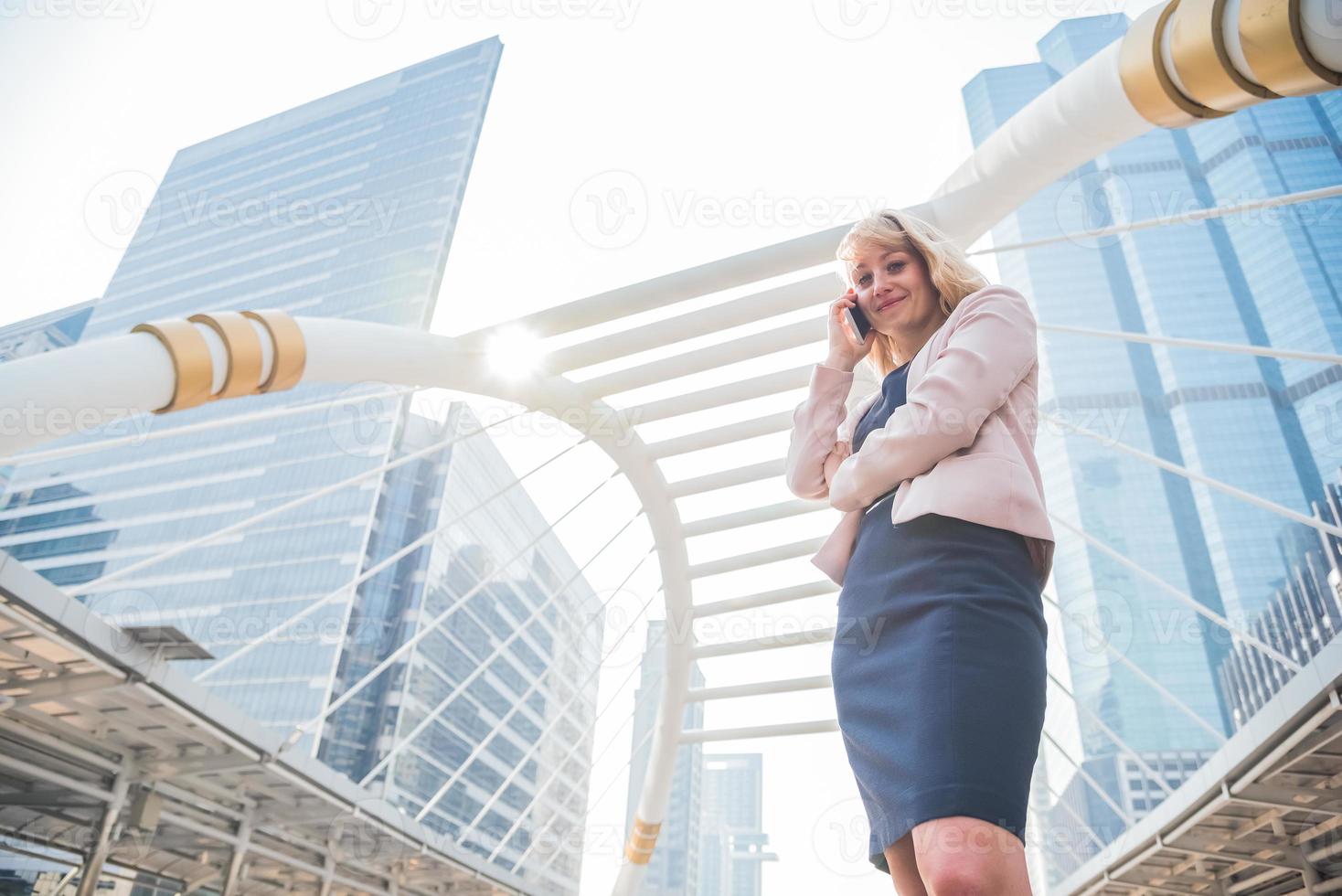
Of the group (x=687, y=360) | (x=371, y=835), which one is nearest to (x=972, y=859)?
(x=687, y=360)

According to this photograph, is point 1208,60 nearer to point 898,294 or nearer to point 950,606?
point 898,294

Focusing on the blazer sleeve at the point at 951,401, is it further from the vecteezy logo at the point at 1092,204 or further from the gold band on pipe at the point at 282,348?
the vecteezy logo at the point at 1092,204

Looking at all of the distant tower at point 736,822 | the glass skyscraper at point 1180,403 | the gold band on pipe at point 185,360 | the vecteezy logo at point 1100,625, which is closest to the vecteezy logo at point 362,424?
the gold band on pipe at point 185,360

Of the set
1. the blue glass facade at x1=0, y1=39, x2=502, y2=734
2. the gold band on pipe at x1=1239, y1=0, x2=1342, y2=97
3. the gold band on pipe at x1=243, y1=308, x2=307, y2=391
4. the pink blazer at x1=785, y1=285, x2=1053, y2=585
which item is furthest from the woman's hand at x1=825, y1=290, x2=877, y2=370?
the blue glass facade at x1=0, y1=39, x2=502, y2=734

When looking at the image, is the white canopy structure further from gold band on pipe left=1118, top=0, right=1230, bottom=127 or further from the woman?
the woman

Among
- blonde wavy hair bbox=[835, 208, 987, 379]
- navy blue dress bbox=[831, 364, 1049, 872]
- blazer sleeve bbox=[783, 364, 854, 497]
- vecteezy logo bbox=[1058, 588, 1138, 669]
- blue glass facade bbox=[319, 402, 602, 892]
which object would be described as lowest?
navy blue dress bbox=[831, 364, 1049, 872]

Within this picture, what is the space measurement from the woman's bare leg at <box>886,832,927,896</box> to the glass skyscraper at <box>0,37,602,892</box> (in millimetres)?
40190

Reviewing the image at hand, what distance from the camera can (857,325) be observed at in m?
1.62

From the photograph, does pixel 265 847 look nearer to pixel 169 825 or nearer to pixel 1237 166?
pixel 169 825

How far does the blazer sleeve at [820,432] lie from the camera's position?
160 centimetres

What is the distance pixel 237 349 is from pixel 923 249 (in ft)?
12.1

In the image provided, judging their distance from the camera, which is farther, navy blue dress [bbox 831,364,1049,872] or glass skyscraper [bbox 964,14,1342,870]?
glass skyscraper [bbox 964,14,1342,870]

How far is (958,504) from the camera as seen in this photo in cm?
117

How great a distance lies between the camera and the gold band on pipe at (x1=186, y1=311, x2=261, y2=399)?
4176 millimetres
